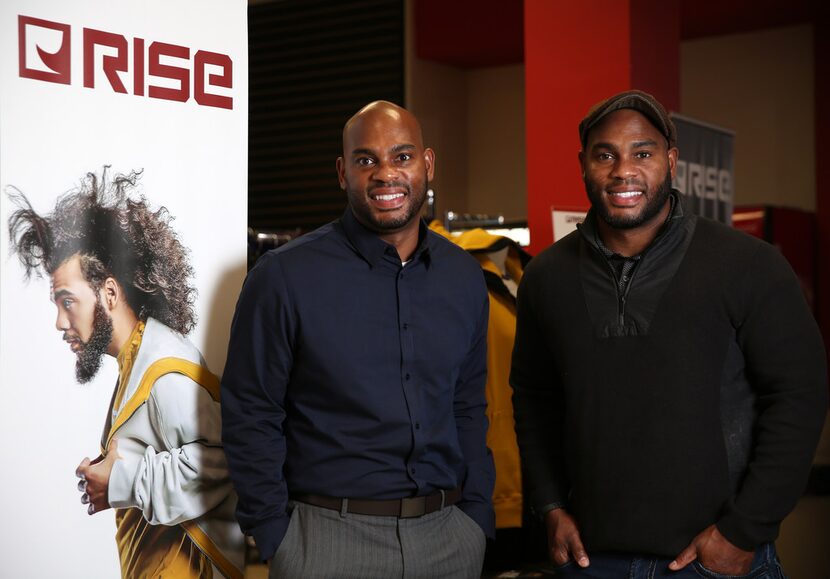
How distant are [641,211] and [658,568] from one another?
767mm

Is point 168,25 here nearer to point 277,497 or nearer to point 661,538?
point 277,497

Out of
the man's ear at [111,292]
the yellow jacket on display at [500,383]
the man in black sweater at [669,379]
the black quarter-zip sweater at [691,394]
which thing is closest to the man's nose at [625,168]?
the man in black sweater at [669,379]

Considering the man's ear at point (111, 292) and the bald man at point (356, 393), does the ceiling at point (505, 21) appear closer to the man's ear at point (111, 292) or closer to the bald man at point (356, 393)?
the bald man at point (356, 393)

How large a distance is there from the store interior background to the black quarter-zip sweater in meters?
4.32

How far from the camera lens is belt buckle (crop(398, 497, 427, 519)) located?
2146mm

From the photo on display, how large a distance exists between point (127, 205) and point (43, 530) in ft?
2.19

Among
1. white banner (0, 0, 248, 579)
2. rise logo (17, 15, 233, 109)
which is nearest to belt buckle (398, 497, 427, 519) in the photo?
white banner (0, 0, 248, 579)

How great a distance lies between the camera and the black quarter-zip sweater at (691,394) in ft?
6.58

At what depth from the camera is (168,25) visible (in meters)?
2.09

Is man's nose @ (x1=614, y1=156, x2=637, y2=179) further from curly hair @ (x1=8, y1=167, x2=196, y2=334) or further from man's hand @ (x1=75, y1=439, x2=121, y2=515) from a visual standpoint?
man's hand @ (x1=75, y1=439, x2=121, y2=515)

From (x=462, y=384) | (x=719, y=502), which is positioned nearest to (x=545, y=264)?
(x=462, y=384)

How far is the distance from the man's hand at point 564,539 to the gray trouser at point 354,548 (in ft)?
0.88

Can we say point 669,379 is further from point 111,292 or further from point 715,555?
point 111,292

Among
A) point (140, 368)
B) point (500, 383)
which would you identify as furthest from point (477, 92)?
point (140, 368)
